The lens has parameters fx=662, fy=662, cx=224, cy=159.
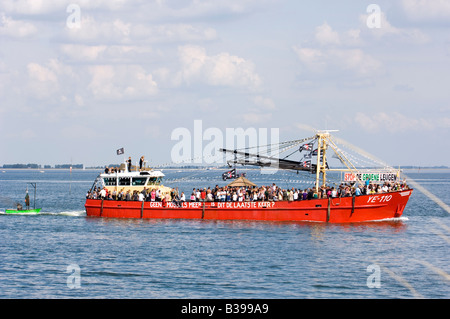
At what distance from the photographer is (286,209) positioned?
160 feet

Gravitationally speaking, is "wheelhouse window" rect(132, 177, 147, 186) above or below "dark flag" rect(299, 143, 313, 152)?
below

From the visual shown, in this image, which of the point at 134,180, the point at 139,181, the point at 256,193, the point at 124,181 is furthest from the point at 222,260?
the point at 124,181

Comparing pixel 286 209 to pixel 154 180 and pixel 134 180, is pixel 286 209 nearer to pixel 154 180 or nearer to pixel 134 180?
pixel 154 180

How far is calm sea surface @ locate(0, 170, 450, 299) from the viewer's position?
2817 cm

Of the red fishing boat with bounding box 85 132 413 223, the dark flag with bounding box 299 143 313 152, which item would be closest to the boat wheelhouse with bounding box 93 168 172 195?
the red fishing boat with bounding box 85 132 413 223

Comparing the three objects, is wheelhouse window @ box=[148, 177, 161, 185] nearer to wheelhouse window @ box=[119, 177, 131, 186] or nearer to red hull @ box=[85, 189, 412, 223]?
wheelhouse window @ box=[119, 177, 131, 186]

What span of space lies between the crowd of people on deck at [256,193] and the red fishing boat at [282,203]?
Result: 0.47 feet

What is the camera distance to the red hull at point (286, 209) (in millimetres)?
47438

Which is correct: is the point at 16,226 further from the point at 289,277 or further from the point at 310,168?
the point at 289,277

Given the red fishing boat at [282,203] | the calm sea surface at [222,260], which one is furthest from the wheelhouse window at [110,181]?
the calm sea surface at [222,260]

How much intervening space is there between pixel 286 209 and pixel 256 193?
112 inches

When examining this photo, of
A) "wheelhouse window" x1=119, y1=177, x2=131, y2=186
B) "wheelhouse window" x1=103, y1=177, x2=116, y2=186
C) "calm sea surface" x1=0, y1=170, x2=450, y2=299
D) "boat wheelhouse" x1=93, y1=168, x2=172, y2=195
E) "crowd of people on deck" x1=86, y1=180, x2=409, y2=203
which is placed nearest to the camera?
"calm sea surface" x1=0, y1=170, x2=450, y2=299

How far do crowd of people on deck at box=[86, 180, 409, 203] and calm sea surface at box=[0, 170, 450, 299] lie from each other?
2156 mm
